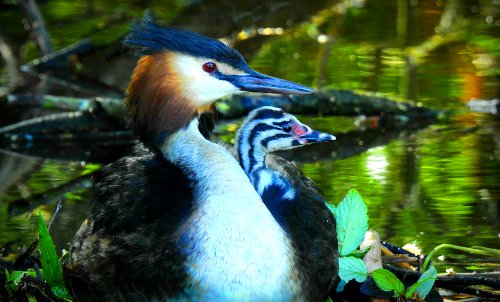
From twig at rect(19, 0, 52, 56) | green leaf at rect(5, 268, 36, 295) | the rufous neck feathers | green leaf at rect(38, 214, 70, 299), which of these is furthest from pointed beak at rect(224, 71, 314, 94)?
twig at rect(19, 0, 52, 56)

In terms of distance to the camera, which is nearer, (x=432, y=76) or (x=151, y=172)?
(x=151, y=172)

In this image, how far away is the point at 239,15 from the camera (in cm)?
1451

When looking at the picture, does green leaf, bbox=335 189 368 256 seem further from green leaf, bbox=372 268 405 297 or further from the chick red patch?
the chick red patch

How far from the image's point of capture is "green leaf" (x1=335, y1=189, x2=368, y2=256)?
20.4 feet

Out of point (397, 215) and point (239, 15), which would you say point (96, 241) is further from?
point (239, 15)

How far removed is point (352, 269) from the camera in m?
6.02

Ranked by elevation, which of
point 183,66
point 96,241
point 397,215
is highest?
point 183,66

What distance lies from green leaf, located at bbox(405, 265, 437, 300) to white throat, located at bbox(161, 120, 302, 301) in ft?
2.40

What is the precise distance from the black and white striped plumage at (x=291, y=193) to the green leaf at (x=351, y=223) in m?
0.20

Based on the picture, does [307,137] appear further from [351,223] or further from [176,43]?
[176,43]

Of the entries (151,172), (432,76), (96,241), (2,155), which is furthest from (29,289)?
(432,76)

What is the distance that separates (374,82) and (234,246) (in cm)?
626

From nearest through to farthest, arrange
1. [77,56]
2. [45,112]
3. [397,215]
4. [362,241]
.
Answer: [362,241] → [397,215] → [45,112] → [77,56]

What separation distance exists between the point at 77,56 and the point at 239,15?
239 centimetres
